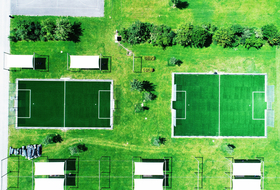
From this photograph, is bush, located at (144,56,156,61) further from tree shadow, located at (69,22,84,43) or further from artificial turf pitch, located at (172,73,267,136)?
tree shadow, located at (69,22,84,43)

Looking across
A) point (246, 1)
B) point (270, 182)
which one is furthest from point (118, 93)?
point (270, 182)

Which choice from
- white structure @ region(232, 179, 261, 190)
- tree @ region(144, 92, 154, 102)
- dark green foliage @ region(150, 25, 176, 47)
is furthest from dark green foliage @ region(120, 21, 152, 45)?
white structure @ region(232, 179, 261, 190)

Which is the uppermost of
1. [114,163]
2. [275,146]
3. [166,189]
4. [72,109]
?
[72,109]

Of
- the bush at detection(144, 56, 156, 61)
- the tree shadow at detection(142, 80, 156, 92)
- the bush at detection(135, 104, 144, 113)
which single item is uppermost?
the bush at detection(144, 56, 156, 61)

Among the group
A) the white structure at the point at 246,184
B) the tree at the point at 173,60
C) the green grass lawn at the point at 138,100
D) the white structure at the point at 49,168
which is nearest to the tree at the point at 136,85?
the green grass lawn at the point at 138,100

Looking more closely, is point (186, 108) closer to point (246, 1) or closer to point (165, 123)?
point (165, 123)
